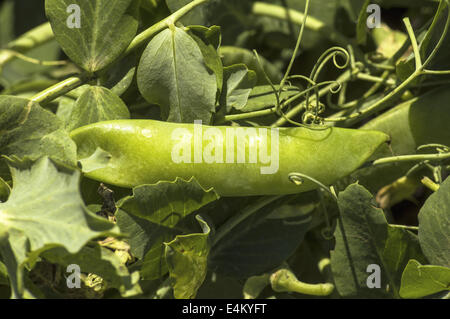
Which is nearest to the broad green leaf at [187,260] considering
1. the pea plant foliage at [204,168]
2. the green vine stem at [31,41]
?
the pea plant foliage at [204,168]

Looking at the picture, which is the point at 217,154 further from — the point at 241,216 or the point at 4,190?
the point at 4,190

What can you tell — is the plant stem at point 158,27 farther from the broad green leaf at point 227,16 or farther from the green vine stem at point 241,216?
the green vine stem at point 241,216

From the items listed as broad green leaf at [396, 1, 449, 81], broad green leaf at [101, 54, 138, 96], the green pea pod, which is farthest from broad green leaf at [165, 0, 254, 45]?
broad green leaf at [396, 1, 449, 81]

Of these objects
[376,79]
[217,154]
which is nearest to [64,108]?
[217,154]

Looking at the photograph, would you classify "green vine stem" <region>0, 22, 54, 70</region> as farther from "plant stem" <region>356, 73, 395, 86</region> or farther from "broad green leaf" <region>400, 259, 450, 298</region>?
"broad green leaf" <region>400, 259, 450, 298</region>

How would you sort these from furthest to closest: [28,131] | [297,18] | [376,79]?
1. [297,18]
2. [376,79]
3. [28,131]

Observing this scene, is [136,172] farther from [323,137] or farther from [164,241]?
[323,137]
